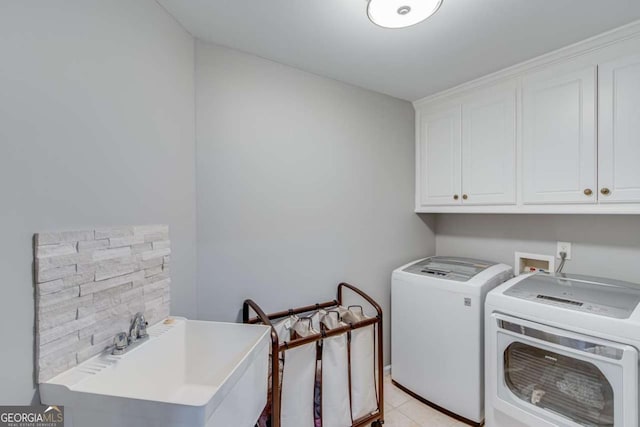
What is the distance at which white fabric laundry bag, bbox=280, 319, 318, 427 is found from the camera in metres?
1.44

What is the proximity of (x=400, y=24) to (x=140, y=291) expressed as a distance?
1.55 m

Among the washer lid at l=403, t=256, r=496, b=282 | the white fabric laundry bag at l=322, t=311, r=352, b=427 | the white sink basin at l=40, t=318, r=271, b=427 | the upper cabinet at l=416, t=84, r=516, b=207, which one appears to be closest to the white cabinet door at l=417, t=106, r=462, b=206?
the upper cabinet at l=416, t=84, r=516, b=207

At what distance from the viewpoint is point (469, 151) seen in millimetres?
2051

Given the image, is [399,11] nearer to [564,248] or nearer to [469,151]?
[469,151]

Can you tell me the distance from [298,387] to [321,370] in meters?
0.14

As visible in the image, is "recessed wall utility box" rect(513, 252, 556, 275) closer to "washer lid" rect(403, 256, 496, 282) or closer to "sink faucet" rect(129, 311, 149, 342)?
"washer lid" rect(403, 256, 496, 282)

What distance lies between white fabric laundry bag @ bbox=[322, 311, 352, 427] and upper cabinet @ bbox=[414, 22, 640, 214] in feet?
4.43

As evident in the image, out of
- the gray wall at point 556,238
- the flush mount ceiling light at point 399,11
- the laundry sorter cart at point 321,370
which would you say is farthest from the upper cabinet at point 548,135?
the laundry sorter cart at point 321,370

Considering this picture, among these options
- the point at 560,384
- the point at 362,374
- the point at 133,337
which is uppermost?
the point at 133,337

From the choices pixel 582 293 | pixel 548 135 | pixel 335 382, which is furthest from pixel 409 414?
pixel 548 135

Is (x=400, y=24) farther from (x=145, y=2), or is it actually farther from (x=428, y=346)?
(x=428, y=346)

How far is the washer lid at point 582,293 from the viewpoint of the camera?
1.29m

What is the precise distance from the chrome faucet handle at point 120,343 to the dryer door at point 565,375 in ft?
5.61

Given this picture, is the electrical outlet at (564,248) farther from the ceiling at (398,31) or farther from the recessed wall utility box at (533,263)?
the ceiling at (398,31)
